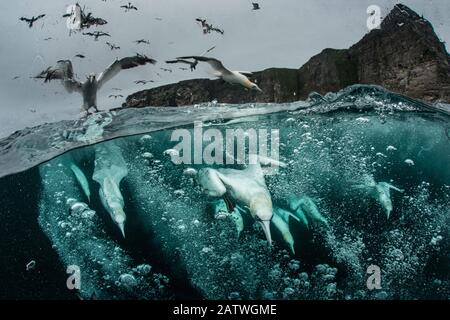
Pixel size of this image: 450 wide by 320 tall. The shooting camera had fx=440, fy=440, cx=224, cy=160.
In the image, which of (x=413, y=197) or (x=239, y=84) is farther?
(x=413, y=197)

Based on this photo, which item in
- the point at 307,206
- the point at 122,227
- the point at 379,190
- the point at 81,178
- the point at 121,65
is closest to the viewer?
the point at 121,65

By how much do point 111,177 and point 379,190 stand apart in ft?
28.9

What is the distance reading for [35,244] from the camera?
15.9 meters

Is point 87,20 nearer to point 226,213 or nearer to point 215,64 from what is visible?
point 215,64

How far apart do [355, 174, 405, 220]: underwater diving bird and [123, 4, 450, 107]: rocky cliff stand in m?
3.01

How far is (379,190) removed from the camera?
47.3ft

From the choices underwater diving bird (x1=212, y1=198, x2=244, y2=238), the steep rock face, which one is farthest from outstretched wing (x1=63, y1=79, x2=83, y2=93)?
the steep rock face

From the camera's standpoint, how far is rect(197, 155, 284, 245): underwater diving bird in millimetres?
12516

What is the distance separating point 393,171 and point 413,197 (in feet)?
3.57

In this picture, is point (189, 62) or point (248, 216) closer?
point (189, 62)

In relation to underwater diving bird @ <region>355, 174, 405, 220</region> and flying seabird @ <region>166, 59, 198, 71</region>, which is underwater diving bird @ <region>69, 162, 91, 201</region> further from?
underwater diving bird @ <region>355, 174, 405, 220</region>

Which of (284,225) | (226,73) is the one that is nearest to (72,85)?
(226,73)
